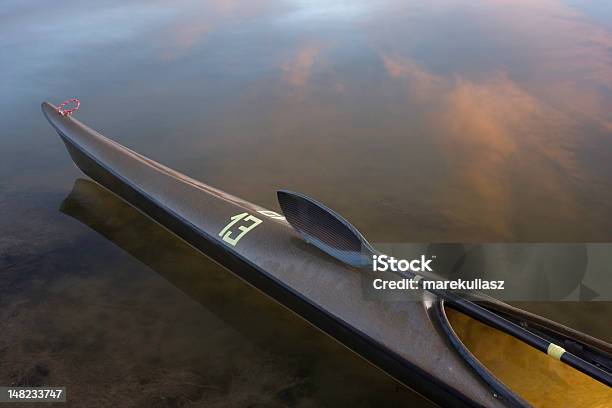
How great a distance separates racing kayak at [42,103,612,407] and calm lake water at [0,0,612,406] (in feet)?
0.83

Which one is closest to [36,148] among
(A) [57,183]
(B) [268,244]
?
(A) [57,183]

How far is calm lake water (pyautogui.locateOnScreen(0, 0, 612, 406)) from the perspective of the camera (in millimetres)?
3277

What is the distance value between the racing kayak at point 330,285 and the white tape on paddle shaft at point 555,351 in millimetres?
173

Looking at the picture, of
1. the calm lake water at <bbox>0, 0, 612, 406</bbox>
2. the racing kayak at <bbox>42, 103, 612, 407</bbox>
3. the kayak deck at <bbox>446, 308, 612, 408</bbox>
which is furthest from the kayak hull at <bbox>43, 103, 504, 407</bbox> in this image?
the kayak deck at <bbox>446, 308, 612, 408</bbox>

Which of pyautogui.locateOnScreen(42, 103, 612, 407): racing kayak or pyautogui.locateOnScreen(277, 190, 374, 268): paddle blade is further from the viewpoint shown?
pyautogui.locateOnScreen(277, 190, 374, 268): paddle blade

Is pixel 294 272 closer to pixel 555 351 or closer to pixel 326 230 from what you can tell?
pixel 326 230

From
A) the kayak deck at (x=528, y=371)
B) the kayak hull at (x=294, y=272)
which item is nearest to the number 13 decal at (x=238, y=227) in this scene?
the kayak hull at (x=294, y=272)

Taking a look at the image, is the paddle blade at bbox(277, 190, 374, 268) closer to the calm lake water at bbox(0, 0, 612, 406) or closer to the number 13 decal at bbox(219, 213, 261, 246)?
the number 13 decal at bbox(219, 213, 261, 246)

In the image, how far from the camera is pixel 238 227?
12.5 ft

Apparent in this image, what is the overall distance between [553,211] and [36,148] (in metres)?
5.39

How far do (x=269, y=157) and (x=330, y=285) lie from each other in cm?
243

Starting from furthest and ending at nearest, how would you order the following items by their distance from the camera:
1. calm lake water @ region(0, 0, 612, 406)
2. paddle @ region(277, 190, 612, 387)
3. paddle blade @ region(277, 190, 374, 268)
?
calm lake water @ region(0, 0, 612, 406) → paddle blade @ region(277, 190, 374, 268) → paddle @ region(277, 190, 612, 387)

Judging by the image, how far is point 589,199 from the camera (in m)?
4.43

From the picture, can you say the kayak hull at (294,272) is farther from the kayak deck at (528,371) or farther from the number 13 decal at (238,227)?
the kayak deck at (528,371)
